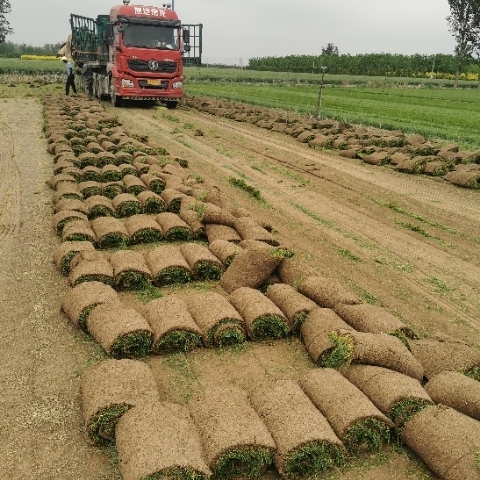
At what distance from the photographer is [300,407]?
4.15m

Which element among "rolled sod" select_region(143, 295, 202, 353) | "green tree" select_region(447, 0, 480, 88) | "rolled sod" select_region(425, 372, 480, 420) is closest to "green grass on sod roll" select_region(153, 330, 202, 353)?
"rolled sod" select_region(143, 295, 202, 353)

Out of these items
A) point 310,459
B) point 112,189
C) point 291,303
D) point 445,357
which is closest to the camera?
point 310,459

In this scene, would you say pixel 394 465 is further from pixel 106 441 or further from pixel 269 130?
pixel 269 130

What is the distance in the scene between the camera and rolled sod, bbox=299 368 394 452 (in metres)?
4.08

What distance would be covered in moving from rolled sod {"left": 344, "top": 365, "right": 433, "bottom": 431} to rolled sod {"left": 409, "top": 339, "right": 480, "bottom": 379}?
472mm

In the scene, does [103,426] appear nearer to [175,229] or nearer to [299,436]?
[299,436]

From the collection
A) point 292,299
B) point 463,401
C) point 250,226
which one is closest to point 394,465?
point 463,401

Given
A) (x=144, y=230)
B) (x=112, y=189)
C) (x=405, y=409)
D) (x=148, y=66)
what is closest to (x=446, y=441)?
(x=405, y=409)

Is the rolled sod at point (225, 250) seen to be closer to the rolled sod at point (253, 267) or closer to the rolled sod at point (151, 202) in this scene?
the rolled sod at point (253, 267)

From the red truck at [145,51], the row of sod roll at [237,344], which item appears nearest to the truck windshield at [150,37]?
the red truck at [145,51]

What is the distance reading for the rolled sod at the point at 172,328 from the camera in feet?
17.3

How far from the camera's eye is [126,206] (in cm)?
909

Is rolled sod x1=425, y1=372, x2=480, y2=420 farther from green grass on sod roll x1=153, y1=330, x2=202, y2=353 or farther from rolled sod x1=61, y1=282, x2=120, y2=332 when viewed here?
rolled sod x1=61, y1=282, x2=120, y2=332

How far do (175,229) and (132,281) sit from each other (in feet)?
5.75
